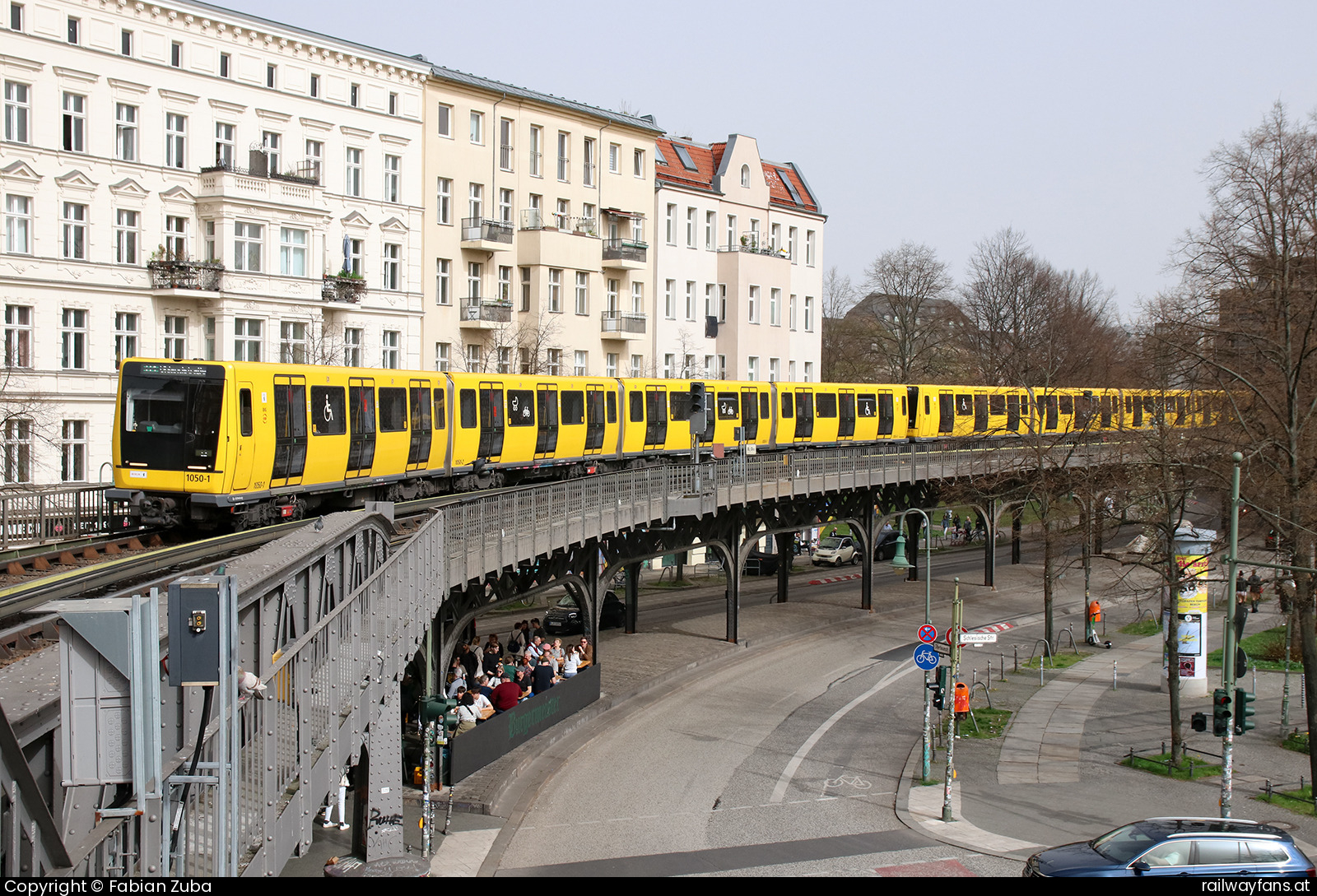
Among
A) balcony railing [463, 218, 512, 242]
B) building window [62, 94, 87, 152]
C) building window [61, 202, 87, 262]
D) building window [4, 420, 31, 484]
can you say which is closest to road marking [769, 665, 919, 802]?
building window [4, 420, 31, 484]

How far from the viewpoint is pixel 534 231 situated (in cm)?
4978

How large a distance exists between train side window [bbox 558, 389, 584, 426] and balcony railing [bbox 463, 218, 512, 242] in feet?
49.2

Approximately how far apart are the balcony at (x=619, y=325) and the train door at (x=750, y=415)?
12.3 meters

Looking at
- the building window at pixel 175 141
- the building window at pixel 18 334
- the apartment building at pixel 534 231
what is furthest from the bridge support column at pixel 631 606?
the building window at pixel 175 141

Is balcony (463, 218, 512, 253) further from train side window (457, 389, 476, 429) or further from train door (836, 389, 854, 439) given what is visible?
train side window (457, 389, 476, 429)

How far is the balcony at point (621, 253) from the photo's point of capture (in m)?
54.0

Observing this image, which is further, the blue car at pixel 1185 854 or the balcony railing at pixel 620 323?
the balcony railing at pixel 620 323

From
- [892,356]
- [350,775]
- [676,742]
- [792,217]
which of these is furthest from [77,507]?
[892,356]

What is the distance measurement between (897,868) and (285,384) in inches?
530

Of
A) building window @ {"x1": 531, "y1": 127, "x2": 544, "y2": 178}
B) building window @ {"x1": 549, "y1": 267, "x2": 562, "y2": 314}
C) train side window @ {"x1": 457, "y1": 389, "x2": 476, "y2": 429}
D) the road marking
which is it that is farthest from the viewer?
building window @ {"x1": 549, "y1": 267, "x2": 562, "y2": 314}

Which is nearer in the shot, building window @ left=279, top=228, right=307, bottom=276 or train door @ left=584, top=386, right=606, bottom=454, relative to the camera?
train door @ left=584, top=386, right=606, bottom=454

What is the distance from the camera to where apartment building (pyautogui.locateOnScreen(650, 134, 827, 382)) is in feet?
190

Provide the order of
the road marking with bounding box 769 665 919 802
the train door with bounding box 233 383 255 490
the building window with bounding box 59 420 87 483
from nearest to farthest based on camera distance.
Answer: the train door with bounding box 233 383 255 490
the road marking with bounding box 769 665 919 802
the building window with bounding box 59 420 87 483

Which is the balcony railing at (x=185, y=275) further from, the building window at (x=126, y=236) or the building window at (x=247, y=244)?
the building window at (x=247, y=244)
